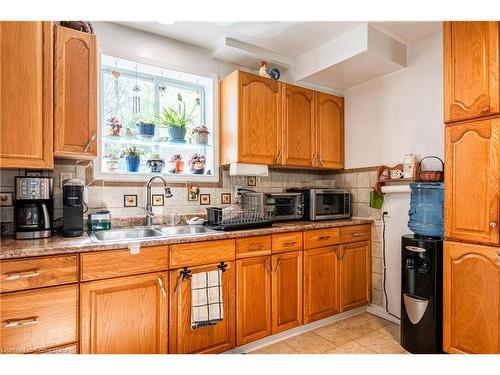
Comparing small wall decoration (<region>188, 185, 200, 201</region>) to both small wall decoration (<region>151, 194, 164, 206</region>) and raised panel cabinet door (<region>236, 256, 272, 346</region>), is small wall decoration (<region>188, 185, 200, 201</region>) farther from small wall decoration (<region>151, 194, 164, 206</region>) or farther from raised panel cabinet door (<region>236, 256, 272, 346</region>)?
raised panel cabinet door (<region>236, 256, 272, 346</region>)

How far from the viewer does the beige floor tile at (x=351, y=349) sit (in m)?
2.07

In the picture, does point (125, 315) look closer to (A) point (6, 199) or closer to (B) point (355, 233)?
(A) point (6, 199)

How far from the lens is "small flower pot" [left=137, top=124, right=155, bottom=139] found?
232 cm

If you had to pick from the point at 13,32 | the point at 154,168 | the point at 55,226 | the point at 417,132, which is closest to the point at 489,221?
the point at 417,132

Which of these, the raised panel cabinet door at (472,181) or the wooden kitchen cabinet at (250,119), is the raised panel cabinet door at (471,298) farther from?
the wooden kitchen cabinet at (250,119)

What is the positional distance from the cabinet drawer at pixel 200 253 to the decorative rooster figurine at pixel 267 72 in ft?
5.24

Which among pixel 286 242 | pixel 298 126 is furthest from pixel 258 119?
pixel 286 242

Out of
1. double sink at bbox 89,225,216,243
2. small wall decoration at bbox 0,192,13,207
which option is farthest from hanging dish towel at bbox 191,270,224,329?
small wall decoration at bbox 0,192,13,207

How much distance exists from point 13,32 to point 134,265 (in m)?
1.44

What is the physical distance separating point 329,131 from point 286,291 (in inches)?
67.1

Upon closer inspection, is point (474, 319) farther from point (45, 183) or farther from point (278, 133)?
point (45, 183)

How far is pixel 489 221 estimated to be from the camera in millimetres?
1659

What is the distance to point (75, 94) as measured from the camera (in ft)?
5.80

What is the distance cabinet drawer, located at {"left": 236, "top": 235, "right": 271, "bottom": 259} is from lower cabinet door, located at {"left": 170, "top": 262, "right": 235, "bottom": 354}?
0.11 metres
